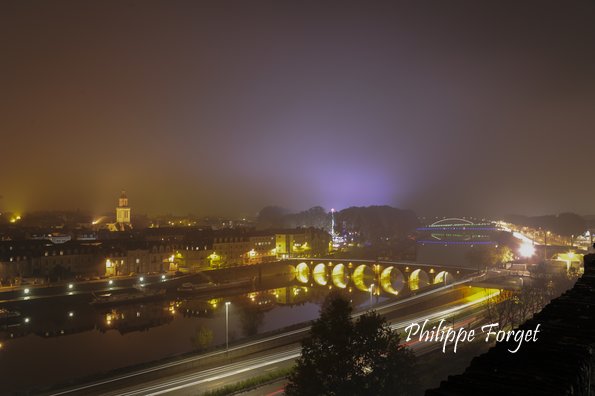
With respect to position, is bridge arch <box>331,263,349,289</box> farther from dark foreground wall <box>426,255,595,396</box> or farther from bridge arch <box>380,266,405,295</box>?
dark foreground wall <box>426,255,595,396</box>

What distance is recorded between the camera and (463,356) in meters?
13.3

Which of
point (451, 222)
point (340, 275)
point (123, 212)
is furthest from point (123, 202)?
point (451, 222)

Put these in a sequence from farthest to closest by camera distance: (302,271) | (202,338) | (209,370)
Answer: (302,271) → (202,338) → (209,370)

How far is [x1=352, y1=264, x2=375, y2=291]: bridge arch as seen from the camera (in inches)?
1464

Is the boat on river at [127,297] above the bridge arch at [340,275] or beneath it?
above

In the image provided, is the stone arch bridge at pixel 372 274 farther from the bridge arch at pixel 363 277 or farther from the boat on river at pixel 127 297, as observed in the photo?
the boat on river at pixel 127 297

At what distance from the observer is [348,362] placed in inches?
347

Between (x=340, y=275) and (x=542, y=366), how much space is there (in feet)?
134

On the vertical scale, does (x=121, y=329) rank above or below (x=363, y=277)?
above

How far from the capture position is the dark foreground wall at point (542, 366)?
1.68m

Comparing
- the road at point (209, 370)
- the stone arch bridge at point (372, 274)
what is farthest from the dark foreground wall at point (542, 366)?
the stone arch bridge at point (372, 274)

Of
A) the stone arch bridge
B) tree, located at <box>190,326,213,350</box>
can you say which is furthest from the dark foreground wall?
the stone arch bridge

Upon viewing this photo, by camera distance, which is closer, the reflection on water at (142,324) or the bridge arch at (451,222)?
the reflection on water at (142,324)

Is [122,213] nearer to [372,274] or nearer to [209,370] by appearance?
[372,274]
